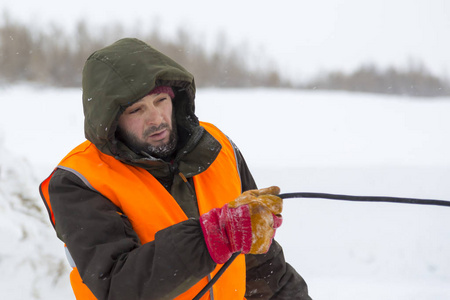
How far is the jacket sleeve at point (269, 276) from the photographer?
67.9 inches

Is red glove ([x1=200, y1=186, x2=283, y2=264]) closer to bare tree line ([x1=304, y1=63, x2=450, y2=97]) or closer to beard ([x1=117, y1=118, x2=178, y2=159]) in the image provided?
beard ([x1=117, y1=118, x2=178, y2=159])

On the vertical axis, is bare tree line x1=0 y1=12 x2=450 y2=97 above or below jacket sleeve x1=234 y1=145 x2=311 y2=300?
above

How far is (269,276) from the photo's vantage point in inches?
68.2

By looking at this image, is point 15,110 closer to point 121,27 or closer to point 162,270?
point 121,27

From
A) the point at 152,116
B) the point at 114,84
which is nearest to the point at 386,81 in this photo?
the point at 152,116

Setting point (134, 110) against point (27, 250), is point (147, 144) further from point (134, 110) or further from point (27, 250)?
point (27, 250)

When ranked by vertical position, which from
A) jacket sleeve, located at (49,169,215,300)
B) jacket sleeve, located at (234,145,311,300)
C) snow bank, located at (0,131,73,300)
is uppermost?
jacket sleeve, located at (49,169,215,300)

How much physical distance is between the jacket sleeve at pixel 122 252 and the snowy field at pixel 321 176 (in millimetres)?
2200

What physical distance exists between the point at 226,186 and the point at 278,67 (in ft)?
24.5

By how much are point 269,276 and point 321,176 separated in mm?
3486

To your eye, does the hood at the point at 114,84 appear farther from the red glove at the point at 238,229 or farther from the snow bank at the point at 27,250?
the snow bank at the point at 27,250

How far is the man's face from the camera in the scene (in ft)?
4.91

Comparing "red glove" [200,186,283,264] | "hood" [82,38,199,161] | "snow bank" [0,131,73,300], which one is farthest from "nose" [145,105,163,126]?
"snow bank" [0,131,73,300]

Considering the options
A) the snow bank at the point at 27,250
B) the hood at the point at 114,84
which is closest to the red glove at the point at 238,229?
the hood at the point at 114,84
